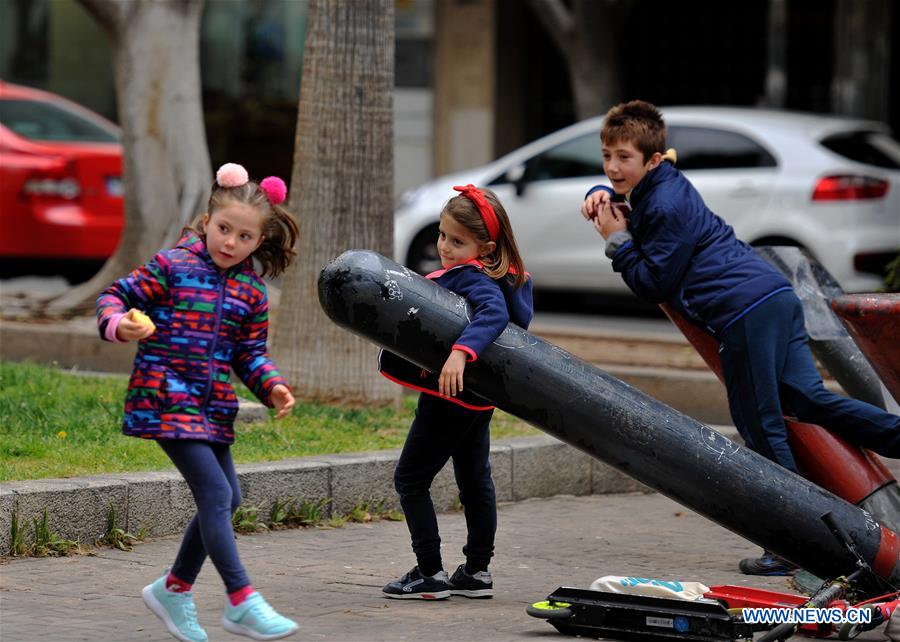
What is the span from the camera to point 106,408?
725 cm

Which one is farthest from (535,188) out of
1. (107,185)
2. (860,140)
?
(107,185)


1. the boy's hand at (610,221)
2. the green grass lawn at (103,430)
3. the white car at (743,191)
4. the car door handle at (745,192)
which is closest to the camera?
the boy's hand at (610,221)

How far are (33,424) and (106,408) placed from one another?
0.50 m

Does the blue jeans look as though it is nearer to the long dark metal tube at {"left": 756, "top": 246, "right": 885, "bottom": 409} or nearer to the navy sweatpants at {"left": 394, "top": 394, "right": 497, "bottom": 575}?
the navy sweatpants at {"left": 394, "top": 394, "right": 497, "bottom": 575}

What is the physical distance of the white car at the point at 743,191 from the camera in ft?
39.4

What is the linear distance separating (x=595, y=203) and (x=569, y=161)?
764 centimetres

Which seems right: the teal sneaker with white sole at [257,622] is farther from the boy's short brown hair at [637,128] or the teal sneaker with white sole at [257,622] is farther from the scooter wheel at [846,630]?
the boy's short brown hair at [637,128]

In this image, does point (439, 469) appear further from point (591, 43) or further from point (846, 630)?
point (591, 43)

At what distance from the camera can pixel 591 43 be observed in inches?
652

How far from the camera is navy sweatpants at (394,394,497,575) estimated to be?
5184mm

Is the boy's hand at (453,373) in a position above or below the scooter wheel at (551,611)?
above

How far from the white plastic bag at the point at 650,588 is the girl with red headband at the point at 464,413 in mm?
566

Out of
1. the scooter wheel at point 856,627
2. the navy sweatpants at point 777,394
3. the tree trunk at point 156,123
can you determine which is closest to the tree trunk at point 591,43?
the tree trunk at point 156,123

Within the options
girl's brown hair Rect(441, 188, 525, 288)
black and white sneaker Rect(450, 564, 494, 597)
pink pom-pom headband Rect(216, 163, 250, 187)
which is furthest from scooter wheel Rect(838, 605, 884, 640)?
pink pom-pom headband Rect(216, 163, 250, 187)
